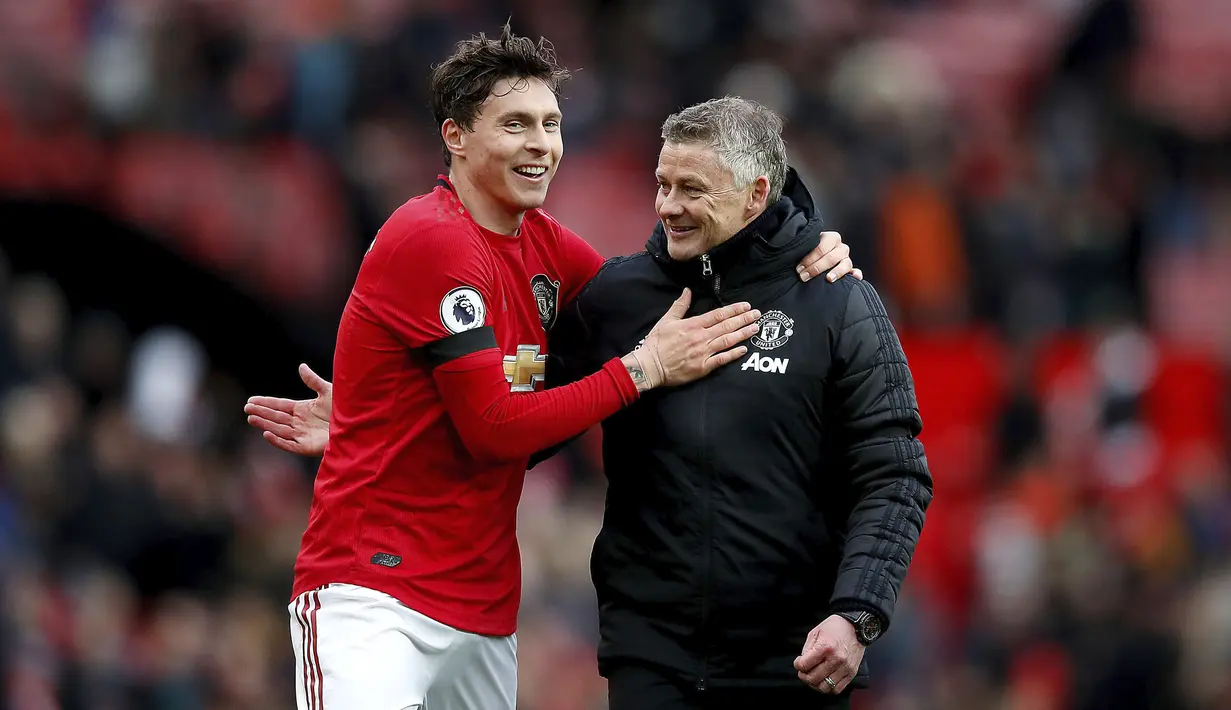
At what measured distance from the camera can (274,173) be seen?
11844mm

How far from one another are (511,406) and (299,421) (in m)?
1.04

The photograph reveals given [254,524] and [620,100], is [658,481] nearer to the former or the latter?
[254,524]

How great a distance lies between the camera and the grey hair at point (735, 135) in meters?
5.05

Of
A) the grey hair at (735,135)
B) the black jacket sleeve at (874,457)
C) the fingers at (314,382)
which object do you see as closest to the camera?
the black jacket sleeve at (874,457)

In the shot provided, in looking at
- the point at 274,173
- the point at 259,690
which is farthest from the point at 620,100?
the point at 259,690

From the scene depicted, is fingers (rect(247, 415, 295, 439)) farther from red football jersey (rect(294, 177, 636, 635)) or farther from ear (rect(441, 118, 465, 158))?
ear (rect(441, 118, 465, 158))

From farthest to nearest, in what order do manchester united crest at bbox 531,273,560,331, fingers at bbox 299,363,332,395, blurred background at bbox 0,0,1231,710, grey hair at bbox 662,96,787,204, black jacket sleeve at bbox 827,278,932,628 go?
blurred background at bbox 0,0,1231,710
fingers at bbox 299,363,332,395
manchester united crest at bbox 531,273,560,331
grey hair at bbox 662,96,787,204
black jacket sleeve at bbox 827,278,932,628

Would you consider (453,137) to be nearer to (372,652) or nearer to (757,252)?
(757,252)

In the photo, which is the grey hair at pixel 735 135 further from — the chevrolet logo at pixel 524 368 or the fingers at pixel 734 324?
the chevrolet logo at pixel 524 368

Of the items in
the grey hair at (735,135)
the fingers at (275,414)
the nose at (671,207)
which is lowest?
the fingers at (275,414)

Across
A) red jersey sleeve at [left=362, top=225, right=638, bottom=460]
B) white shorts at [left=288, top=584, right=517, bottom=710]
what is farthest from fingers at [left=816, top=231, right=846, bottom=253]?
white shorts at [left=288, top=584, right=517, bottom=710]

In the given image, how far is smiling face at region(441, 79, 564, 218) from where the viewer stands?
5.10 meters

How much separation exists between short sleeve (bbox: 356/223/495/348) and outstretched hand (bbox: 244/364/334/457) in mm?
744

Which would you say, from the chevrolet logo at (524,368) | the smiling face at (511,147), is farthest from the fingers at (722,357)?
the smiling face at (511,147)
